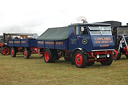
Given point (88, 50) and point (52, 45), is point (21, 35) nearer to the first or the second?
point (52, 45)

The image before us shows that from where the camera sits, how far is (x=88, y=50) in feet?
32.9

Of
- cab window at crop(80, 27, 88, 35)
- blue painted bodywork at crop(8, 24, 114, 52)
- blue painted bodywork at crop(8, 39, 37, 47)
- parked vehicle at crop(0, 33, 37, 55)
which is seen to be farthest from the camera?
parked vehicle at crop(0, 33, 37, 55)

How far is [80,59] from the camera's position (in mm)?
10305

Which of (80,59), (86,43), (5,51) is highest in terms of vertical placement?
(86,43)

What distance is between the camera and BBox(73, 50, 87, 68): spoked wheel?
1004 cm

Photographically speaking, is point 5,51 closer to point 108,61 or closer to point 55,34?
point 55,34

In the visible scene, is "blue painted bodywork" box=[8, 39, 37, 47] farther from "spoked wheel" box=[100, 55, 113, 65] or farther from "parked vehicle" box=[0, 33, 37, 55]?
"spoked wheel" box=[100, 55, 113, 65]

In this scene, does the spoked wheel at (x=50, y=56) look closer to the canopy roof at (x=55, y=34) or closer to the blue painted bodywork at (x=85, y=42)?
the blue painted bodywork at (x=85, y=42)

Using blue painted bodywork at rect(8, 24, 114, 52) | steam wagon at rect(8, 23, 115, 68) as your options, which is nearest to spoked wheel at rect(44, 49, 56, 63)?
steam wagon at rect(8, 23, 115, 68)

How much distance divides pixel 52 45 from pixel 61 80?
5638 mm

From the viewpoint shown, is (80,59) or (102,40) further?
(80,59)

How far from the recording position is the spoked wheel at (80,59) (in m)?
10.0

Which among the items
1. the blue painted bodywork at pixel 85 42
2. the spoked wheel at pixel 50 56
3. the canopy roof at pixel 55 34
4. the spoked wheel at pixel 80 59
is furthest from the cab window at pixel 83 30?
the spoked wheel at pixel 50 56

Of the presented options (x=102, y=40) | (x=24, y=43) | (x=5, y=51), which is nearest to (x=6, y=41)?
(x=5, y=51)
